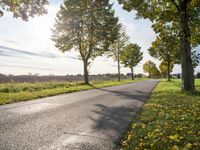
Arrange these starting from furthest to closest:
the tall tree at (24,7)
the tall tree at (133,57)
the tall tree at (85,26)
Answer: the tall tree at (133,57) → the tall tree at (85,26) → the tall tree at (24,7)

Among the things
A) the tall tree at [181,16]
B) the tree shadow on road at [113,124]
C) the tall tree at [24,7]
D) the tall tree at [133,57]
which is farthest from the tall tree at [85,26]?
the tall tree at [133,57]

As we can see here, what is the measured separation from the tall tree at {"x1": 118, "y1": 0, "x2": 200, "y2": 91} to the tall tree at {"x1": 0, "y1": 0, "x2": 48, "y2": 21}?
30.0 ft

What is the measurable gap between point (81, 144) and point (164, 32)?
60.7 feet

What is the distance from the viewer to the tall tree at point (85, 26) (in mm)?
39094

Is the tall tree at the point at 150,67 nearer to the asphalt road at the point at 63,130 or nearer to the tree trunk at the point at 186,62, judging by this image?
the tree trunk at the point at 186,62

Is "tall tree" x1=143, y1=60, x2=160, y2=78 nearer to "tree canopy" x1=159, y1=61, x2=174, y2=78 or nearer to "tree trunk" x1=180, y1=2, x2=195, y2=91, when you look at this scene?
"tree canopy" x1=159, y1=61, x2=174, y2=78

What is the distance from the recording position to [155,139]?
6.64 meters

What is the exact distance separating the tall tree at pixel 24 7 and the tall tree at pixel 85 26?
22256 millimetres

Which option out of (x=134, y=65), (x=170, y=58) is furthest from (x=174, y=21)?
(x=134, y=65)

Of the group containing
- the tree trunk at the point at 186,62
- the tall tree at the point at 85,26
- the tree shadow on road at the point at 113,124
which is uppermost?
the tall tree at the point at 85,26

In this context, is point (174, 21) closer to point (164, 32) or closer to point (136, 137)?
point (164, 32)

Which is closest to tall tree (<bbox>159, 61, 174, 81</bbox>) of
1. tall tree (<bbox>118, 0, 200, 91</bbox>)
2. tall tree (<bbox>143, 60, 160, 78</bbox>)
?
tall tree (<bbox>143, 60, 160, 78</bbox>)

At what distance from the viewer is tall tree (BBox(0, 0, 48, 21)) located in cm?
1598

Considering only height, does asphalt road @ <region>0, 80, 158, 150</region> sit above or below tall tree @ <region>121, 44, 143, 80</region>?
below
